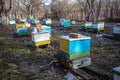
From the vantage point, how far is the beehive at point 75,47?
478 centimetres

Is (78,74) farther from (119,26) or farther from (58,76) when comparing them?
(119,26)

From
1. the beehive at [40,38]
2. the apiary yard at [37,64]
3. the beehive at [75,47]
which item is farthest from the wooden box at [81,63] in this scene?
the beehive at [40,38]

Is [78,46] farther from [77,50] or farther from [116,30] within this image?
[116,30]

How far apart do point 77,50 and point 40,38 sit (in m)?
3.10

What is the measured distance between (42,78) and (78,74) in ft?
3.47

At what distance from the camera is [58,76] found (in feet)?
15.4

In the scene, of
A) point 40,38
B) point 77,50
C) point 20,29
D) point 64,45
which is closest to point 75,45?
point 77,50

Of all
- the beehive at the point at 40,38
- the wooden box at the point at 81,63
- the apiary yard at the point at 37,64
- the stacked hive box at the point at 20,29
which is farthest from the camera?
the stacked hive box at the point at 20,29

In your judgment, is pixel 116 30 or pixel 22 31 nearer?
pixel 116 30

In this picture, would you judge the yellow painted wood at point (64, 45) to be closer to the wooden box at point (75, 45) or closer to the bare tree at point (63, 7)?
the wooden box at point (75, 45)

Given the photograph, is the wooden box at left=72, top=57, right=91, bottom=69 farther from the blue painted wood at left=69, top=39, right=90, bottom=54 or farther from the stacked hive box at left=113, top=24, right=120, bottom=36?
the stacked hive box at left=113, top=24, right=120, bottom=36

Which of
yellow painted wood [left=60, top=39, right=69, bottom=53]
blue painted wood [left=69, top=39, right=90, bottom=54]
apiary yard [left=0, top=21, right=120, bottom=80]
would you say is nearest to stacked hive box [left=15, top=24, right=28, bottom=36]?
apiary yard [left=0, top=21, right=120, bottom=80]

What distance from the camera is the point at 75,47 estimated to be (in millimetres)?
4855

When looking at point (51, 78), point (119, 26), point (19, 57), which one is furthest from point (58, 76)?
point (119, 26)
